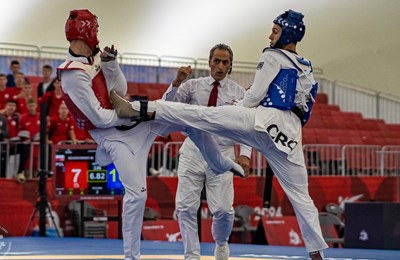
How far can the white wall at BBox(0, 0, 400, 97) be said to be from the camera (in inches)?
695

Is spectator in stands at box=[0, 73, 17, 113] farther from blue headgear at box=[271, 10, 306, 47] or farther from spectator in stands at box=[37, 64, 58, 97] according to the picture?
blue headgear at box=[271, 10, 306, 47]

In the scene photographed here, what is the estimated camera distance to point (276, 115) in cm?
687

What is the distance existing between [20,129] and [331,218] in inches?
191

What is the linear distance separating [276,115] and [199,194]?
1469mm

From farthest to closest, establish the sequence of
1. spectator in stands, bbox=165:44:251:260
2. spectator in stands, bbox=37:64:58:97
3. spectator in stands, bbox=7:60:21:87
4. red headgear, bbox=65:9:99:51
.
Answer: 1. spectator in stands, bbox=7:60:21:87
2. spectator in stands, bbox=37:64:58:97
3. spectator in stands, bbox=165:44:251:260
4. red headgear, bbox=65:9:99:51

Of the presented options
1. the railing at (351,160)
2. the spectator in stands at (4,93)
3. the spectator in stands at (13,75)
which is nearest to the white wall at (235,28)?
the railing at (351,160)

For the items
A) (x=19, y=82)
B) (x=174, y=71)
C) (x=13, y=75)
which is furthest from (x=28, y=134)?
(x=174, y=71)

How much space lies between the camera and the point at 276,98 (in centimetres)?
687

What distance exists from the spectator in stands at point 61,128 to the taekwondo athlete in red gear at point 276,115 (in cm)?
694

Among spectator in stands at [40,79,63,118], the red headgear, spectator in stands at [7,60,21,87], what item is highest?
spectator in stands at [7,60,21,87]

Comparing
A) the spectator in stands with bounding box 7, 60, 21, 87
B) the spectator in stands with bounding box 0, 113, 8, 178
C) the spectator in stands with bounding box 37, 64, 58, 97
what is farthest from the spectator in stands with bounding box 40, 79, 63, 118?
the spectator in stands with bounding box 0, 113, 8, 178

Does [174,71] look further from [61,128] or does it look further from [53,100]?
[61,128]

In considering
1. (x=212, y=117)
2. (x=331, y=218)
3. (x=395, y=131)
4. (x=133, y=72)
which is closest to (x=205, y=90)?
(x=212, y=117)

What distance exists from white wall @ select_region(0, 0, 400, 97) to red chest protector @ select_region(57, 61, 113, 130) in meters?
10.8
